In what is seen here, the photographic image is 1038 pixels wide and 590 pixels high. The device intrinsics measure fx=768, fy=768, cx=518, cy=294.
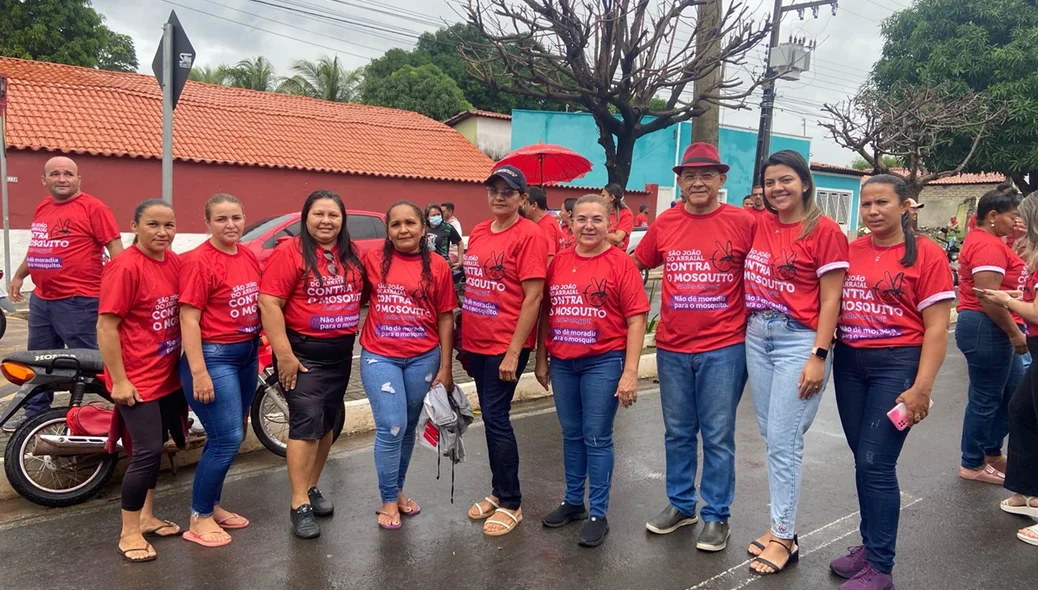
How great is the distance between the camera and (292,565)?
3766mm

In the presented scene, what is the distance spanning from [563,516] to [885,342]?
1.93 m

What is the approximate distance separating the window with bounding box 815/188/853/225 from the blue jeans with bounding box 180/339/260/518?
27953 millimetres

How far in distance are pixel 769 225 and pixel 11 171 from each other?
14813 millimetres

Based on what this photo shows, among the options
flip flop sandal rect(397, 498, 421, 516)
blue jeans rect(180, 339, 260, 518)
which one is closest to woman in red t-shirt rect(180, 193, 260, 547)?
blue jeans rect(180, 339, 260, 518)

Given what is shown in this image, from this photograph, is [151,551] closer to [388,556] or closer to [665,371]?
[388,556]

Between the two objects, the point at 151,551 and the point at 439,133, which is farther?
the point at 439,133

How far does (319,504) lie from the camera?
4406mm

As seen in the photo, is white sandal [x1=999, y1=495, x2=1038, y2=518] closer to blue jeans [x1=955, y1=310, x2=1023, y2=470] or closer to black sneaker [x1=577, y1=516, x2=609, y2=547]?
blue jeans [x1=955, y1=310, x2=1023, y2=470]

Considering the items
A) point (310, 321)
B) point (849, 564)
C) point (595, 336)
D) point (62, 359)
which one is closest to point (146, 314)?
point (310, 321)

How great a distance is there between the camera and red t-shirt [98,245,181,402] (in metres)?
3.68

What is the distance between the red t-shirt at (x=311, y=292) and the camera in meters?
3.93

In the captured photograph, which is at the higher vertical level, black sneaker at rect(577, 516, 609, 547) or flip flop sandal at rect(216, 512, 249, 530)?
black sneaker at rect(577, 516, 609, 547)

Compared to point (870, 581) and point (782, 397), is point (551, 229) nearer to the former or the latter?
point (782, 397)

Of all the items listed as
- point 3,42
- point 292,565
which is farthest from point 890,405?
point 3,42
